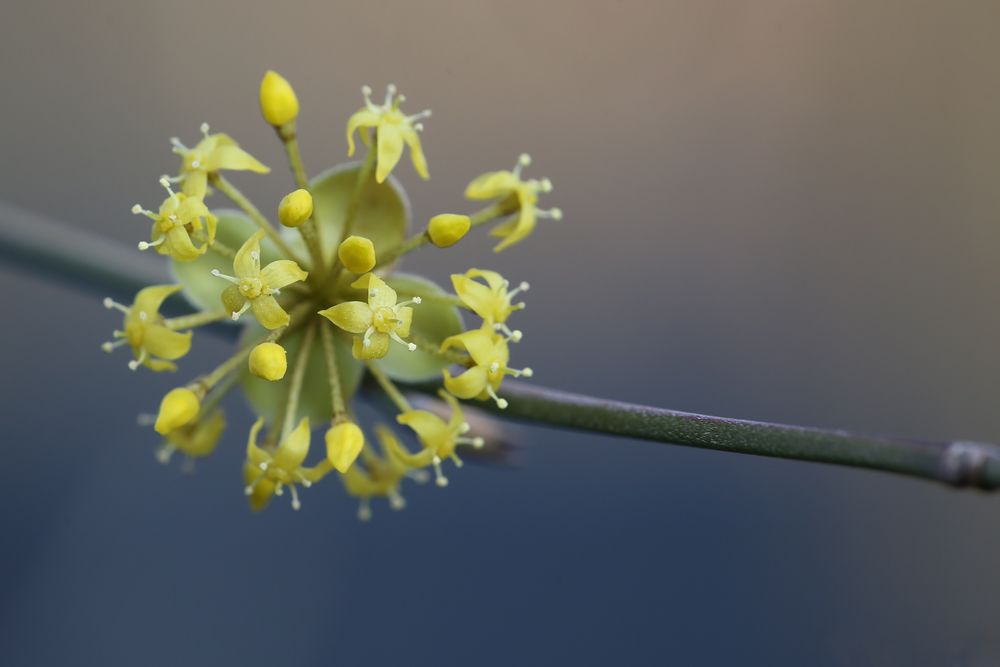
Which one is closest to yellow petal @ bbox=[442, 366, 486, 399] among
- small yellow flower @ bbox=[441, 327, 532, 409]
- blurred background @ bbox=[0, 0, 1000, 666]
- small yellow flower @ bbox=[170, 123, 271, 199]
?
small yellow flower @ bbox=[441, 327, 532, 409]

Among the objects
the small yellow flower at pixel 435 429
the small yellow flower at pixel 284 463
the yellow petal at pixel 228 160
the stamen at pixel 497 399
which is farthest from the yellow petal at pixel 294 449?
the yellow petal at pixel 228 160

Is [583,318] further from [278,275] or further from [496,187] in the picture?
[278,275]

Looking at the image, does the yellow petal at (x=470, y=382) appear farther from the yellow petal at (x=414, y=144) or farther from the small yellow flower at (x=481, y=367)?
the yellow petal at (x=414, y=144)

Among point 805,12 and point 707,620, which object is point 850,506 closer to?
point 707,620

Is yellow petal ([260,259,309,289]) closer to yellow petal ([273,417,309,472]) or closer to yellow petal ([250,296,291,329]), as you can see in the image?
yellow petal ([250,296,291,329])

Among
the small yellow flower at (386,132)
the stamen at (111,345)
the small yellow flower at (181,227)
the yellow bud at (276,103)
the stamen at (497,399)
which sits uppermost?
the yellow bud at (276,103)

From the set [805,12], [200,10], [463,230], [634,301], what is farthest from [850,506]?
[200,10]

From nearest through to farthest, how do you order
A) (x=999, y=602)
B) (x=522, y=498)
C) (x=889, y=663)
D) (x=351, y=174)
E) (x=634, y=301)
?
(x=351, y=174)
(x=889, y=663)
(x=999, y=602)
(x=522, y=498)
(x=634, y=301)
